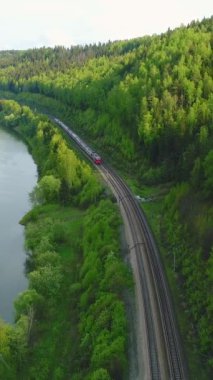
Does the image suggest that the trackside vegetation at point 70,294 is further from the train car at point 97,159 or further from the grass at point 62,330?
the train car at point 97,159

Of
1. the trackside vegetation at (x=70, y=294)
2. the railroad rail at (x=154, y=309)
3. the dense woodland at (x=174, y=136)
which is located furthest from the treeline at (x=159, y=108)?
the trackside vegetation at (x=70, y=294)

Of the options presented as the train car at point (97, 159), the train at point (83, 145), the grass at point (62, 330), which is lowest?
the grass at point (62, 330)

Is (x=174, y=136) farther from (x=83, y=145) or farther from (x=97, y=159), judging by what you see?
(x=83, y=145)

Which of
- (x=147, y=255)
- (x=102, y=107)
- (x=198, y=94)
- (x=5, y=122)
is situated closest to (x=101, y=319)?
(x=147, y=255)

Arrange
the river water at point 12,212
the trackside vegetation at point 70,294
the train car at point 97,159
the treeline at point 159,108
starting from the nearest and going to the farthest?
the trackside vegetation at point 70,294 < the river water at point 12,212 < the treeline at point 159,108 < the train car at point 97,159

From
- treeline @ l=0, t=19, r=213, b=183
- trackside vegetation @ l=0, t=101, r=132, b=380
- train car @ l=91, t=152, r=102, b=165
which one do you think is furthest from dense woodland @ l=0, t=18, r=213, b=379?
train car @ l=91, t=152, r=102, b=165

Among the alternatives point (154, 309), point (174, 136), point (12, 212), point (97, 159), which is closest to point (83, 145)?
point (97, 159)

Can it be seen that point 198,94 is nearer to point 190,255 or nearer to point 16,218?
point 16,218
